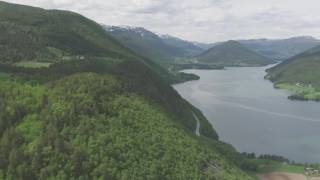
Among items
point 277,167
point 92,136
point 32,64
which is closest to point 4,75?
point 32,64

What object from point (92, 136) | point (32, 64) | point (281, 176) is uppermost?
point (32, 64)

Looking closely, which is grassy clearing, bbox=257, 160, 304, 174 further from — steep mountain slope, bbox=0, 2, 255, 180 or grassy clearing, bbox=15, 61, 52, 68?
grassy clearing, bbox=15, 61, 52, 68

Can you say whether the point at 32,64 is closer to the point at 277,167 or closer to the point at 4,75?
the point at 4,75

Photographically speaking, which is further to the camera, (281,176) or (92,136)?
(281,176)

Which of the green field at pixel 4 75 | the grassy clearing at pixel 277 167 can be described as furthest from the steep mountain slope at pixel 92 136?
the grassy clearing at pixel 277 167

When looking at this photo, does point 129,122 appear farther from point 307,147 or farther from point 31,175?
point 307,147

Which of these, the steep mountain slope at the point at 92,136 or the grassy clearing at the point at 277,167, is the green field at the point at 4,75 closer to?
the steep mountain slope at the point at 92,136

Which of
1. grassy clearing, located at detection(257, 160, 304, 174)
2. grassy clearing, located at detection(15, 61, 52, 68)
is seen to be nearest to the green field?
grassy clearing, located at detection(15, 61, 52, 68)

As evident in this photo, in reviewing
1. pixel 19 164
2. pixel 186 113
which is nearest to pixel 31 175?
pixel 19 164
